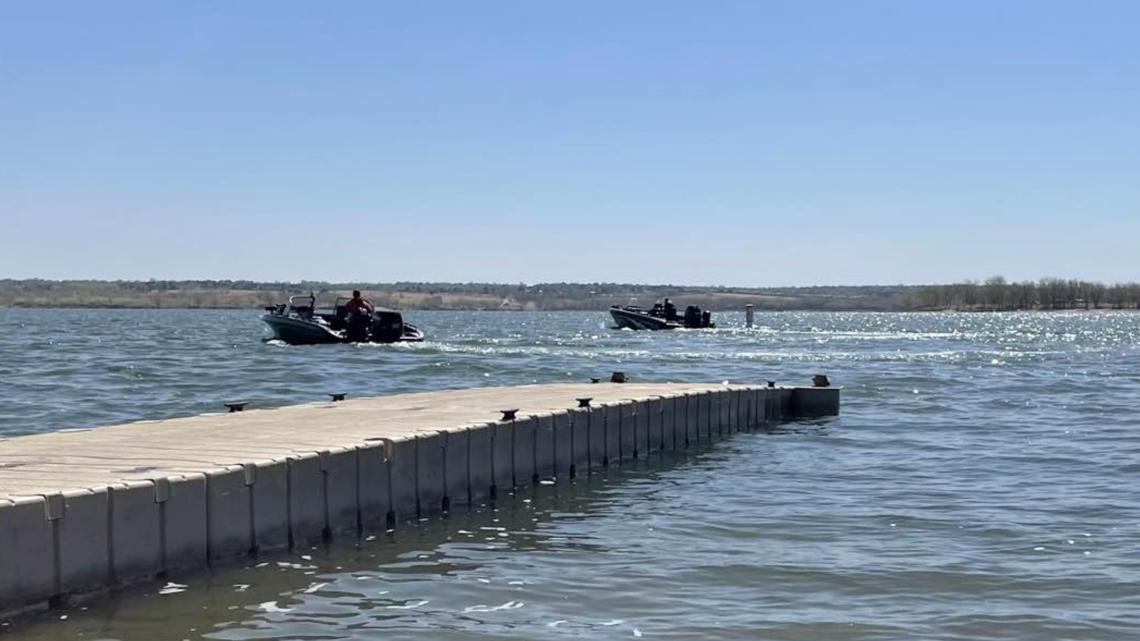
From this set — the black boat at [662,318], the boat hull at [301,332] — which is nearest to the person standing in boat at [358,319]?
the boat hull at [301,332]

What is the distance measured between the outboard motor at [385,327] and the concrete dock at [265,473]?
39.9 meters

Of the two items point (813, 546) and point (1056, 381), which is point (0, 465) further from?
point (1056, 381)

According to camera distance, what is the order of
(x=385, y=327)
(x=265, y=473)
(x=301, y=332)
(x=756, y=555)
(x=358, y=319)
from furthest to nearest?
(x=301, y=332) < (x=385, y=327) < (x=358, y=319) < (x=756, y=555) < (x=265, y=473)

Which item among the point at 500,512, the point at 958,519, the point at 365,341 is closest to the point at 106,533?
the point at 500,512

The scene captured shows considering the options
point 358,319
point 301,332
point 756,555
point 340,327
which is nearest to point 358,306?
point 358,319

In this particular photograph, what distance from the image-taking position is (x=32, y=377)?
134 feet

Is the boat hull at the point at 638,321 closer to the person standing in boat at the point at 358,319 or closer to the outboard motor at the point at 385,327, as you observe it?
the outboard motor at the point at 385,327

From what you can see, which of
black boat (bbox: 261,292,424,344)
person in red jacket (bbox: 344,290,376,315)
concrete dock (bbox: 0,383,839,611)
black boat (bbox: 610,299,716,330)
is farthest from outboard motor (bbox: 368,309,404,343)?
concrete dock (bbox: 0,383,839,611)

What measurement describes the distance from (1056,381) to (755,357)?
17.2 metres

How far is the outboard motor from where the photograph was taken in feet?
208

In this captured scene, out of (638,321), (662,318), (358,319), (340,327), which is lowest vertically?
(638,321)

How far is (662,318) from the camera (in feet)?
338

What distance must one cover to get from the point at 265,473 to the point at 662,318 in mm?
90391

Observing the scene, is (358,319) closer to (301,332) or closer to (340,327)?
(340,327)
